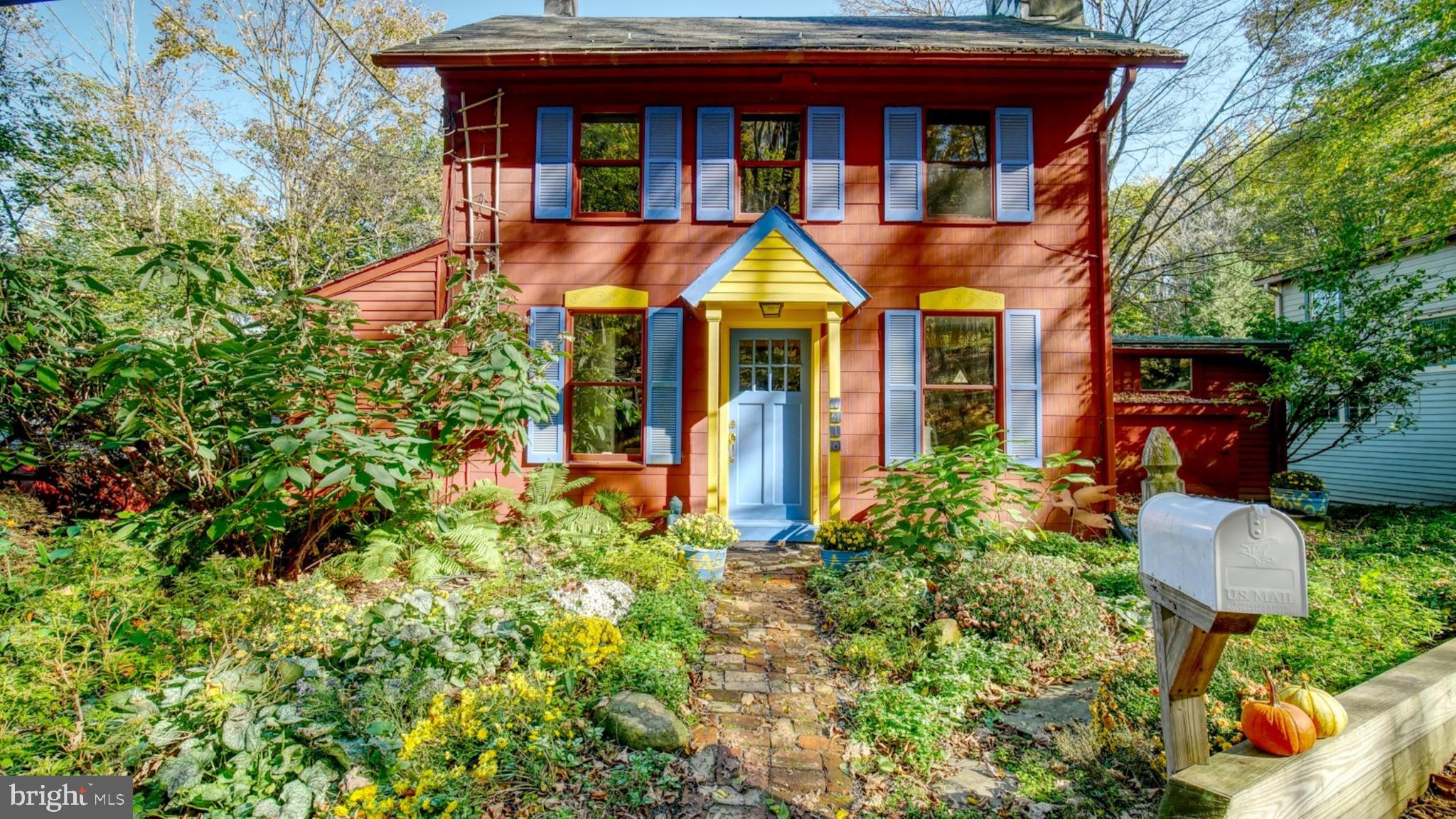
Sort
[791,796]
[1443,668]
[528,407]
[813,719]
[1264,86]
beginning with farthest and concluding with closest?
[1264,86]
[528,407]
[813,719]
[791,796]
[1443,668]

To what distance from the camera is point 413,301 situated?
22.0 feet

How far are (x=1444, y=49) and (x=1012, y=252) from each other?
679cm

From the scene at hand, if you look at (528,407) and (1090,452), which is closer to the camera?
(528,407)

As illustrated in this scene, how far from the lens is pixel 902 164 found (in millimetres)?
6914

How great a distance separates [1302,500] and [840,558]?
290 inches

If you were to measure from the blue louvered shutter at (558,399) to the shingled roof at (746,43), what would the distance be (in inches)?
107

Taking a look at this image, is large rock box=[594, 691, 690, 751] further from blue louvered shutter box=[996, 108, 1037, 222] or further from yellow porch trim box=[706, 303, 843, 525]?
blue louvered shutter box=[996, 108, 1037, 222]

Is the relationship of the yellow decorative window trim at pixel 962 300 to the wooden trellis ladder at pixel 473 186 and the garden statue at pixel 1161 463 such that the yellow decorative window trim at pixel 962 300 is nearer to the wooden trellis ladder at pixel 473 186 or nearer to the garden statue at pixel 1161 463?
the garden statue at pixel 1161 463

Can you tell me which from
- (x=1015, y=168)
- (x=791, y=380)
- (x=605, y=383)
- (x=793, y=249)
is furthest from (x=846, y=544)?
(x=1015, y=168)

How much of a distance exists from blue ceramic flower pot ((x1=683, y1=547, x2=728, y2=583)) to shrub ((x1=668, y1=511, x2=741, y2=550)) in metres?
0.04

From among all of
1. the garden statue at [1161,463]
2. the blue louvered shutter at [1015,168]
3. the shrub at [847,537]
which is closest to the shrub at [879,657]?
the shrub at [847,537]

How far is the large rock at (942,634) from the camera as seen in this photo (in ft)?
12.4

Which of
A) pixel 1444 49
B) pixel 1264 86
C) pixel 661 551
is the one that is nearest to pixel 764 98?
pixel 661 551

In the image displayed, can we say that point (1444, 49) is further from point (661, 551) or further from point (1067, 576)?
point (661, 551)
